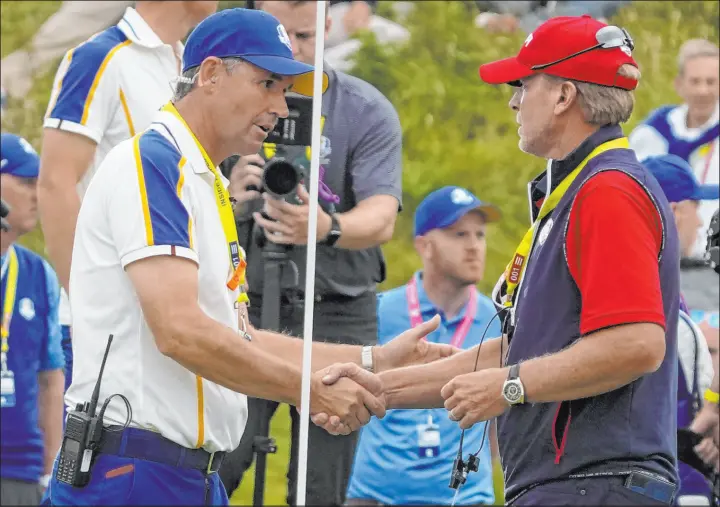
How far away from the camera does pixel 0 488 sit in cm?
677

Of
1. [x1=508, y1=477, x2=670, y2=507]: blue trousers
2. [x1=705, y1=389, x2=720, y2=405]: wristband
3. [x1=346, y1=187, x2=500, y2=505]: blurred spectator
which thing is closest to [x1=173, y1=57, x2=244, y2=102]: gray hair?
[x1=508, y1=477, x2=670, y2=507]: blue trousers

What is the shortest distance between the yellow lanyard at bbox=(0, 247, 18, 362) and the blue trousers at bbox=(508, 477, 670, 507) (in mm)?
3740

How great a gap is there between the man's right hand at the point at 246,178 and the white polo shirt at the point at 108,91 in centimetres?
35

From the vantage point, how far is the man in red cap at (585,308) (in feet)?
11.7

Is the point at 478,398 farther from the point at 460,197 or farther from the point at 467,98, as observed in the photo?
the point at 467,98

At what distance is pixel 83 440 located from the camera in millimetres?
3676

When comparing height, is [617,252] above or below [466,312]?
above

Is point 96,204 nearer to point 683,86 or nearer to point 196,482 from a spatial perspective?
point 196,482

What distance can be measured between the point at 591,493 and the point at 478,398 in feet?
1.20

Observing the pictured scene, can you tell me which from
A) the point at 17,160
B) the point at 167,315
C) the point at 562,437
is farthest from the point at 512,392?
the point at 17,160

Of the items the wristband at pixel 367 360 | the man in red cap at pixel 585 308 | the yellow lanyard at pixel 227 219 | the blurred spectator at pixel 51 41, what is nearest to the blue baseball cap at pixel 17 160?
the blurred spectator at pixel 51 41

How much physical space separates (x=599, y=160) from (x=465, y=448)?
269 centimetres

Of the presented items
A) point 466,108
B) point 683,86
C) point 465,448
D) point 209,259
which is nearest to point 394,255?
point 466,108

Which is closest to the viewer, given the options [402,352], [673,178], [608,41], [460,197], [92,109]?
[608,41]
